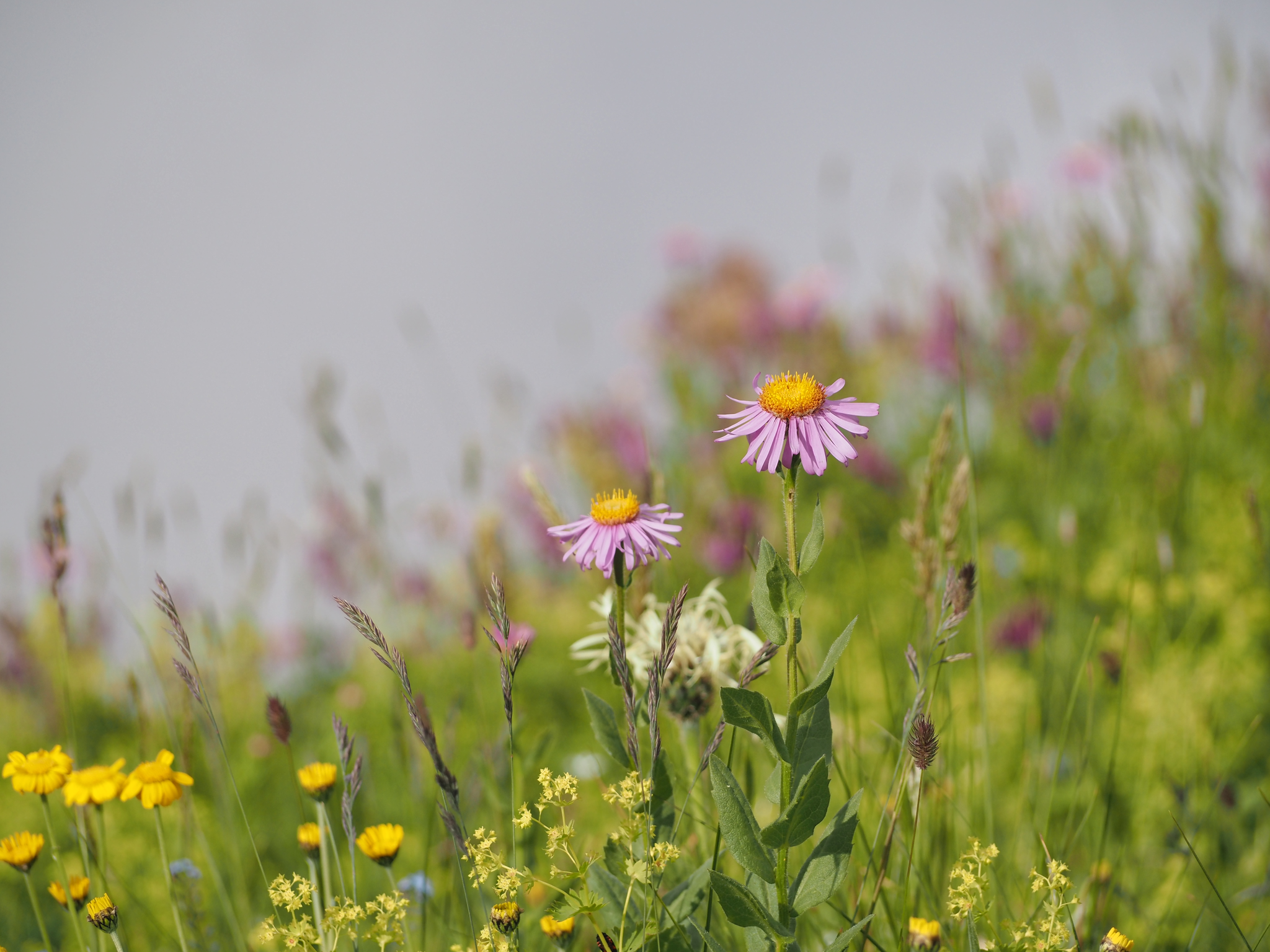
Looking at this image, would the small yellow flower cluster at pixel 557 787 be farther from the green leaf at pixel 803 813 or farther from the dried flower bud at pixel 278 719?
the dried flower bud at pixel 278 719

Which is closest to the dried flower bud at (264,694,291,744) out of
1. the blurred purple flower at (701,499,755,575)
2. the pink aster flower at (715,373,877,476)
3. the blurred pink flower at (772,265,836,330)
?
the pink aster flower at (715,373,877,476)

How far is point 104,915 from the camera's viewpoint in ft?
3.05

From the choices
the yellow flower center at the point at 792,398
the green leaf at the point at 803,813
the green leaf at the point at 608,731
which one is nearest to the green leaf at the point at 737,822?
the green leaf at the point at 803,813

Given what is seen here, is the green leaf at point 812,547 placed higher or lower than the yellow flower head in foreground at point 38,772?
higher

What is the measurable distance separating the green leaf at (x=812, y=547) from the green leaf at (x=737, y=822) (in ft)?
0.74

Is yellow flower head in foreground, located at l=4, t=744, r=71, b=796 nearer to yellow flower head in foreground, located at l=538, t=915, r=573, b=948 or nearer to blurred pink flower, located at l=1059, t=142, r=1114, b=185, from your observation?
yellow flower head in foreground, located at l=538, t=915, r=573, b=948

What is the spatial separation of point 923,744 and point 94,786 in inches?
37.9

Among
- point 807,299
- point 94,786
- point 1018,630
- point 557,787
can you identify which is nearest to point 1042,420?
point 1018,630

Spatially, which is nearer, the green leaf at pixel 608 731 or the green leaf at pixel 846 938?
the green leaf at pixel 846 938

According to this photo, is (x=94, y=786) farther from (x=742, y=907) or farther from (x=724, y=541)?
(x=724, y=541)

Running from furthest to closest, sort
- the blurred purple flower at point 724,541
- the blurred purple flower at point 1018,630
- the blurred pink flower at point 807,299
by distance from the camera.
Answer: the blurred pink flower at point 807,299
the blurred purple flower at point 724,541
the blurred purple flower at point 1018,630

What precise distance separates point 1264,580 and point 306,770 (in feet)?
7.80

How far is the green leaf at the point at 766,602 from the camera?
32.6 inches

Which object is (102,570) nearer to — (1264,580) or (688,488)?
(688,488)
